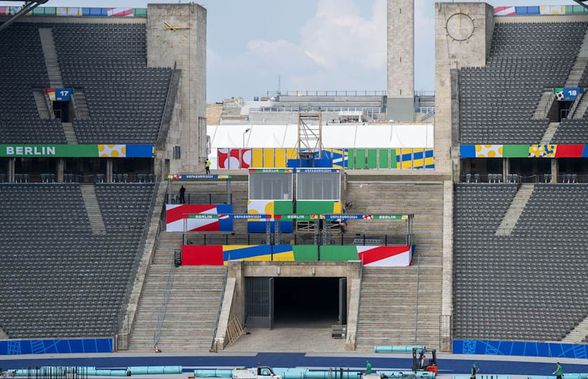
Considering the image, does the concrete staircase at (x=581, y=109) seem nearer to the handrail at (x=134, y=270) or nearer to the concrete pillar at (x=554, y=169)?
the concrete pillar at (x=554, y=169)

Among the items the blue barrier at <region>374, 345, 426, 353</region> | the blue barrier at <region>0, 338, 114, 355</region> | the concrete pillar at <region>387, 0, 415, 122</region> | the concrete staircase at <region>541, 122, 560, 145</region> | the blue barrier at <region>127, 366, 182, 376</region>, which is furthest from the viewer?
the concrete pillar at <region>387, 0, 415, 122</region>

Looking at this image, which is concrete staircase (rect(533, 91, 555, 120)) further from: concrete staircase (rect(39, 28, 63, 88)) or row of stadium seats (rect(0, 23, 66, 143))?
concrete staircase (rect(39, 28, 63, 88))

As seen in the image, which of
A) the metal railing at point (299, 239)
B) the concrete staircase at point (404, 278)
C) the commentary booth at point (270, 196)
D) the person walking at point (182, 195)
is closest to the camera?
the concrete staircase at point (404, 278)

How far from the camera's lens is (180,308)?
79750 millimetres

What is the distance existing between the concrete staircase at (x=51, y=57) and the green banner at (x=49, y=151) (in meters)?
6.13

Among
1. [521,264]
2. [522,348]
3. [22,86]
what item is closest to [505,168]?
[521,264]

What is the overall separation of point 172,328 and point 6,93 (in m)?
25.9

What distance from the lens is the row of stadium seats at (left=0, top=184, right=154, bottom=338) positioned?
258ft

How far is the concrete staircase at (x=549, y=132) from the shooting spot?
3553 inches

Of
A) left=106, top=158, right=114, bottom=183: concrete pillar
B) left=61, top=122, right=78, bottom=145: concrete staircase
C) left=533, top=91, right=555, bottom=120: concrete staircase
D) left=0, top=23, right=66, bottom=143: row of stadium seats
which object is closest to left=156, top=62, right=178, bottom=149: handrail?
left=106, top=158, right=114, bottom=183: concrete pillar

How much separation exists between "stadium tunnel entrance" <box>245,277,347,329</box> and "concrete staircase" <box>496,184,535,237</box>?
10.6 metres

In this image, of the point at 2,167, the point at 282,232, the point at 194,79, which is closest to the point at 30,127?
the point at 2,167

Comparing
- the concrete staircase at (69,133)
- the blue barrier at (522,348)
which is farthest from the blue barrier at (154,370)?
the concrete staircase at (69,133)

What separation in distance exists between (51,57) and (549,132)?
117 ft
